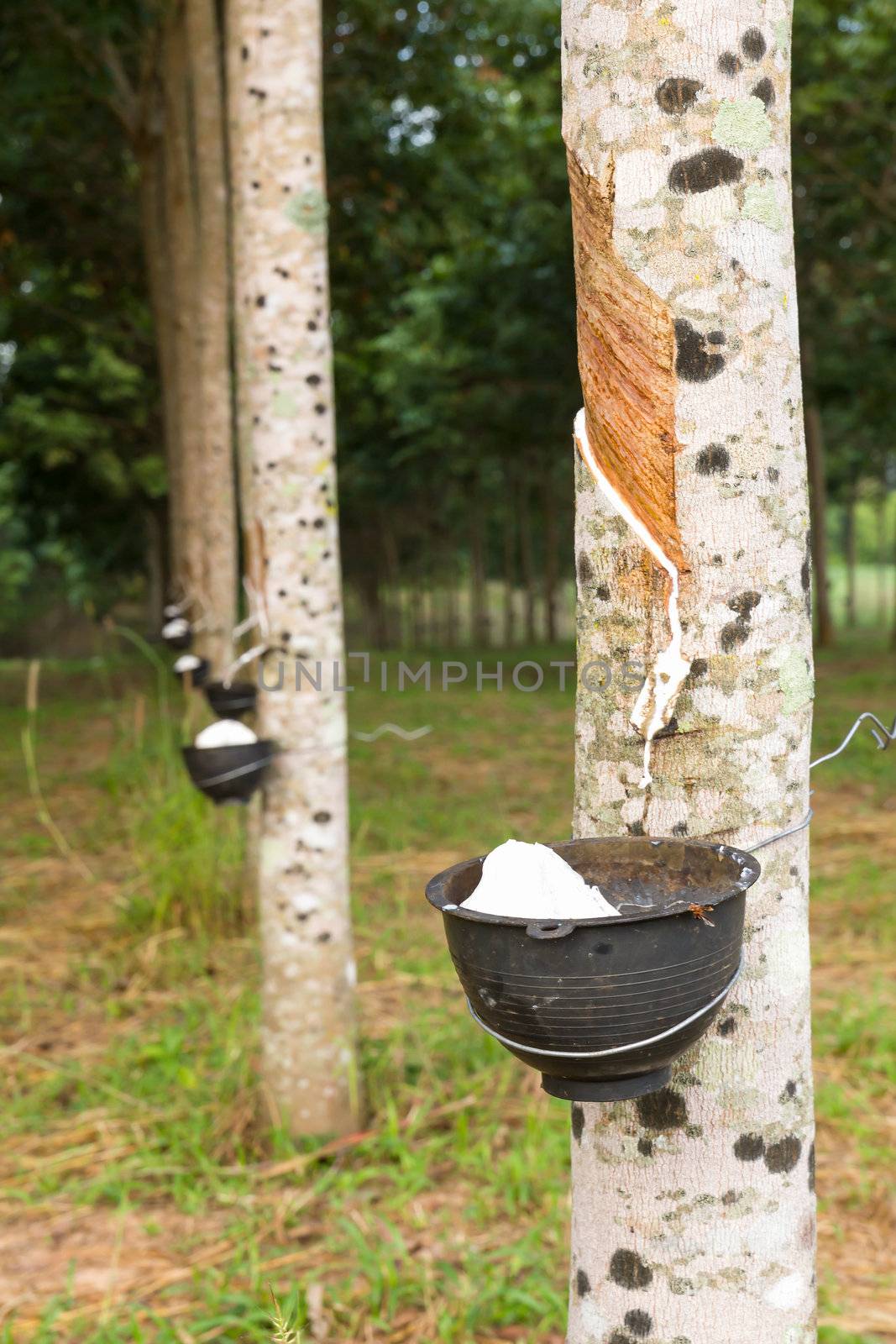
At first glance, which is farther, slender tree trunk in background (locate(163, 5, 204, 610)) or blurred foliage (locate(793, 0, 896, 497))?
blurred foliage (locate(793, 0, 896, 497))

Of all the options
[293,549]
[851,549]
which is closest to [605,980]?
[293,549]

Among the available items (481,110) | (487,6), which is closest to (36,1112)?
(487,6)

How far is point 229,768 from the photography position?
2.82m

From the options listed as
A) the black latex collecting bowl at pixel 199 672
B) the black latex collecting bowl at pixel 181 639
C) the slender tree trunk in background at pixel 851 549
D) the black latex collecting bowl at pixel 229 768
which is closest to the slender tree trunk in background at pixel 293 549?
the black latex collecting bowl at pixel 229 768

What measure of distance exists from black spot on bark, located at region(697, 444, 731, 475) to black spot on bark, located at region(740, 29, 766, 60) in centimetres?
40

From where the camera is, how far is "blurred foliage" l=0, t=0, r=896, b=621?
27.1ft

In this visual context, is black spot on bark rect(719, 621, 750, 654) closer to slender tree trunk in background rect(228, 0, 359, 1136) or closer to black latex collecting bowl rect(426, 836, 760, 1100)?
black latex collecting bowl rect(426, 836, 760, 1100)

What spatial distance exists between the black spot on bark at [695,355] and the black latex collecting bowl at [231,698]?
2.38m

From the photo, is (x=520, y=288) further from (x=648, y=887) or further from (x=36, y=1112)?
(x=648, y=887)

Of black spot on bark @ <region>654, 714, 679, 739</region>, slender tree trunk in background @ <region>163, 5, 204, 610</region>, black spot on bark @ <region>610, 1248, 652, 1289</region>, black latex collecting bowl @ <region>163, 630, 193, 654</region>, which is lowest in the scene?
black spot on bark @ <region>610, 1248, 652, 1289</region>

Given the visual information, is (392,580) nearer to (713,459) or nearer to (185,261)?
(185,261)

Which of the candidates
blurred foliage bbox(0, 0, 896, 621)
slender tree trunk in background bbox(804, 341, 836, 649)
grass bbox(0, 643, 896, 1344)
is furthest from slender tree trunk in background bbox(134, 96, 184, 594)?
slender tree trunk in background bbox(804, 341, 836, 649)

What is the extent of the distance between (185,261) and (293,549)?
175 inches

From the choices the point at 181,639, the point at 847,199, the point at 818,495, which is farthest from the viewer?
the point at 818,495
